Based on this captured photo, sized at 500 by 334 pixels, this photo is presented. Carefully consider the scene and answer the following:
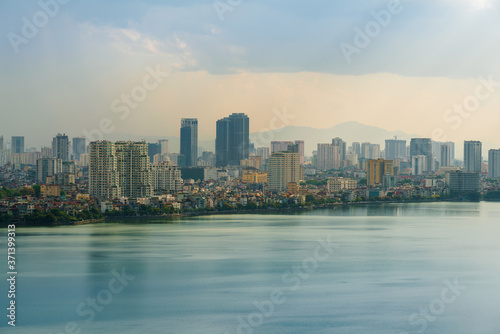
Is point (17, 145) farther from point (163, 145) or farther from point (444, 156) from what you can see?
point (444, 156)

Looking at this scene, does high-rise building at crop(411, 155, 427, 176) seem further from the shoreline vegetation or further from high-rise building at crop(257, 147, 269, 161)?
the shoreline vegetation

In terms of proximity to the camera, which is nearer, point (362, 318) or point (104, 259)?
point (362, 318)

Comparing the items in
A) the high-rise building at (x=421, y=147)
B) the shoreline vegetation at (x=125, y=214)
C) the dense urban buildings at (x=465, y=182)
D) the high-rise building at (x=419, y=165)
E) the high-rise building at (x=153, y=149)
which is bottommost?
the shoreline vegetation at (x=125, y=214)

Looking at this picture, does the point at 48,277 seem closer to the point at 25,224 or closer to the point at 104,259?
the point at 104,259

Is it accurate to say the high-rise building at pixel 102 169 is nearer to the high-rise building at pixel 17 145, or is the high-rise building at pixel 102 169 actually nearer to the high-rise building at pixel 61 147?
the high-rise building at pixel 61 147

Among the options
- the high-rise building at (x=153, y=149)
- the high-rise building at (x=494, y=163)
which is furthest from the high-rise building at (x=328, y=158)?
the high-rise building at (x=153, y=149)

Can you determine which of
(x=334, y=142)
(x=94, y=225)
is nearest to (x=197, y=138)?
(x=334, y=142)
